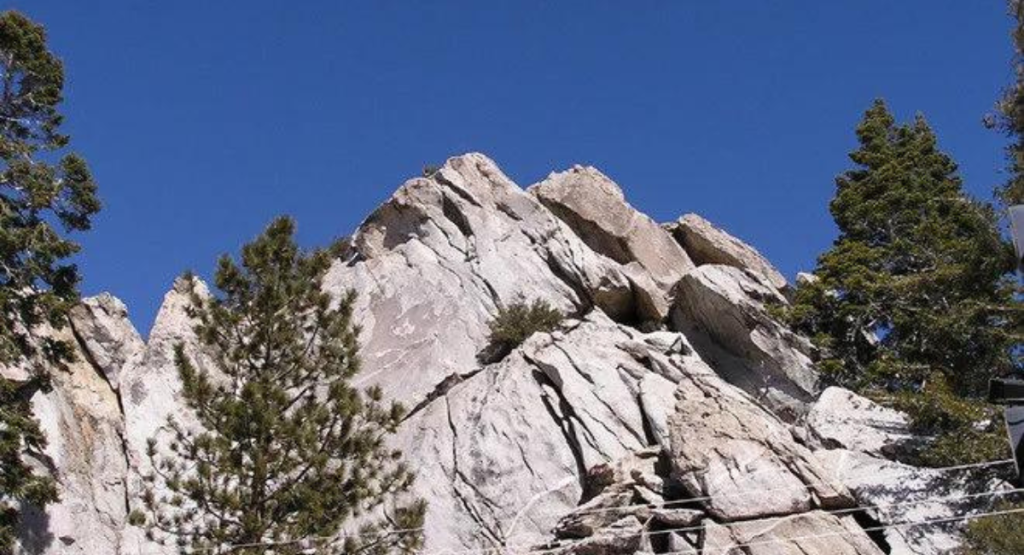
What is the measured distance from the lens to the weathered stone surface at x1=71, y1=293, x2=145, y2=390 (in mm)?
26828

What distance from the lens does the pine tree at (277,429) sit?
1392cm

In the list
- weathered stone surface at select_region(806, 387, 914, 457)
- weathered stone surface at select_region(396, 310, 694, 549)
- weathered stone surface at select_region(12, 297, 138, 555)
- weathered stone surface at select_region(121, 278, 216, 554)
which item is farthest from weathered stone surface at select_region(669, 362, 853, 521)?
weathered stone surface at select_region(12, 297, 138, 555)

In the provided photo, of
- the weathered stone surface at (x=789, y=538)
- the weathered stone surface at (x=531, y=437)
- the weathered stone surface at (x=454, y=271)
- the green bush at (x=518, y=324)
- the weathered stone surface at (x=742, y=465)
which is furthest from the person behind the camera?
the weathered stone surface at (x=454, y=271)

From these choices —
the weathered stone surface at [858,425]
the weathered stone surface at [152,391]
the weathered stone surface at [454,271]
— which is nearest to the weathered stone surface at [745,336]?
the weathered stone surface at [454,271]

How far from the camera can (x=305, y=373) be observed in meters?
15.7

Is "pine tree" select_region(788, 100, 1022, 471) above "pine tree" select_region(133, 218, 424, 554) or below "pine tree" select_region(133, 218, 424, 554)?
above

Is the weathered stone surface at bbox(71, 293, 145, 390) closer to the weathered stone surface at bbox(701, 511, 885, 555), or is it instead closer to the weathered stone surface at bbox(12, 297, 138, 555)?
the weathered stone surface at bbox(12, 297, 138, 555)

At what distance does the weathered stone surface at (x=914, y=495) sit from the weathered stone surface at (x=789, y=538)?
0.72 m

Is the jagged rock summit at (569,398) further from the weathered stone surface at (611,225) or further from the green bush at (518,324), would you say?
the green bush at (518,324)

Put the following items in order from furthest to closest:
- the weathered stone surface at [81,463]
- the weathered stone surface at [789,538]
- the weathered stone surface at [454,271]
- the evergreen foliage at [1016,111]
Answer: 1. the weathered stone surface at [454,271]
2. the weathered stone surface at [81,463]
3. the weathered stone surface at [789,538]
4. the evergreen foliage at [1016,111]

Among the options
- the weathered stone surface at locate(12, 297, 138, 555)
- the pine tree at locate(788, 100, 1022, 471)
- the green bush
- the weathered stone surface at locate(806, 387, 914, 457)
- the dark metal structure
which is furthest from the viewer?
the green bush

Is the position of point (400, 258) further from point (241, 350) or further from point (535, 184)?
point (241, 350)

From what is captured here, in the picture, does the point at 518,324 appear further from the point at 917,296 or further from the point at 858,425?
the point at 917,296

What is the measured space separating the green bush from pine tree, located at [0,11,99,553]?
38.9ft
